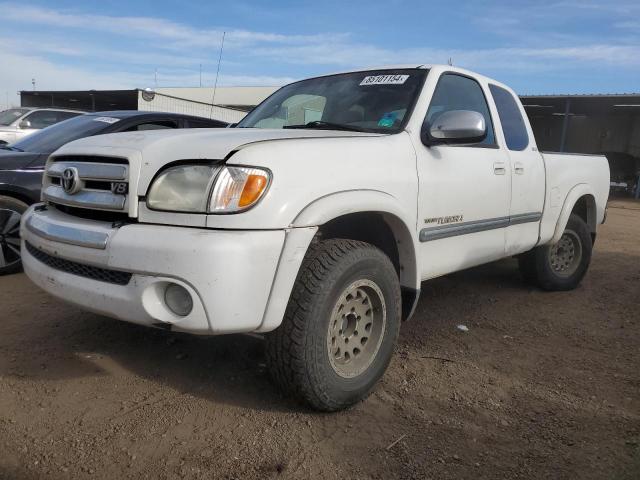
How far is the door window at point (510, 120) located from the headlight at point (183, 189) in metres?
2.68

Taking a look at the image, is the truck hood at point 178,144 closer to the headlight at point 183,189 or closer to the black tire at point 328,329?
the headlight at point 183,189

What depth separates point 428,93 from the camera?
3311 mm

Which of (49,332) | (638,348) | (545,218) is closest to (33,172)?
(49,332)

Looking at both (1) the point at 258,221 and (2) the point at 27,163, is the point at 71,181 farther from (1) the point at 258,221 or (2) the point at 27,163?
(2) the point at 27,163

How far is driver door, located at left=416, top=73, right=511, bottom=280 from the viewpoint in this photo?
3.13m

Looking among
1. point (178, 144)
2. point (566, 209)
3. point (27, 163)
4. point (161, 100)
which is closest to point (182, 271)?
point (178, 144)

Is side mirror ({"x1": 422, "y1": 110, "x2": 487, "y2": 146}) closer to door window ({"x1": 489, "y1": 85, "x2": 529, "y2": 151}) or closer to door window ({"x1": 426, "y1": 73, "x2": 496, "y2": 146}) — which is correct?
door window ({"x1": 426, "y1": 73, "x2": 496, "y2": 146})

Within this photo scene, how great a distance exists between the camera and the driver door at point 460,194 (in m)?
3.13

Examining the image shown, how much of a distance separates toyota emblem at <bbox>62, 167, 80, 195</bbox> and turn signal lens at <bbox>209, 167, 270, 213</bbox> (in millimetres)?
844

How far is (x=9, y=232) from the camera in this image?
15.3 ft

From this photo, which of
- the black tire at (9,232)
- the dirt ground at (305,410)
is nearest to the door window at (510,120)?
the dirt ground at (305,410)

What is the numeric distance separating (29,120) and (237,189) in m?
10.7

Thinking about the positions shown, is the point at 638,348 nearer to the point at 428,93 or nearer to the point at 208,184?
the point at 428,93

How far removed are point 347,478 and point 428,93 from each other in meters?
2.29
